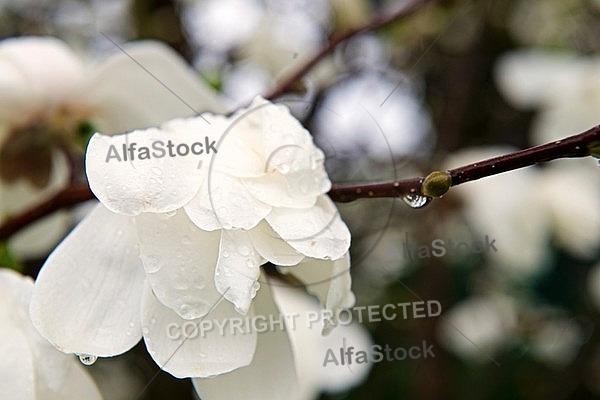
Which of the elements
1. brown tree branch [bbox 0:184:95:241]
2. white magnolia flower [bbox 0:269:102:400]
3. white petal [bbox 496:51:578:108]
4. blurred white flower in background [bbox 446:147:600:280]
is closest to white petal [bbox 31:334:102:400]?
white magnolia flower [bbox 0:269:102:400]

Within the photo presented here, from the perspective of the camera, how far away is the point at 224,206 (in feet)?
1.00

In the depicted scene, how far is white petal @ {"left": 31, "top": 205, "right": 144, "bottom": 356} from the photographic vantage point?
315 millimetres

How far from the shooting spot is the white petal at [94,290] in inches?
12.4

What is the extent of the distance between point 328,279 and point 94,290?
0.33ft

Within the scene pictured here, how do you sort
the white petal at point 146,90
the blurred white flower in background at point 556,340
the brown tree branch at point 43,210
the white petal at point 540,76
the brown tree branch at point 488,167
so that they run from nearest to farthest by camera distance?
the brown tree branch at point 488,167 < the brown tree branch at point 43,210 < the white petal at point 146,90 < the white petal at point 540,76 < the blurred white flower in background at point 556,340

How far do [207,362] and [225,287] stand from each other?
0.14 feet

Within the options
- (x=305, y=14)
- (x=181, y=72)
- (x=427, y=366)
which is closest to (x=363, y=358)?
(x=181, y=72)

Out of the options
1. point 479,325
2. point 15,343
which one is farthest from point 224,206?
point 479,325

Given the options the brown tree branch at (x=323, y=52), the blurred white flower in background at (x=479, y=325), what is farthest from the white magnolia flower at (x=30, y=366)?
the blurred white flower in background at (x=479, y=325)

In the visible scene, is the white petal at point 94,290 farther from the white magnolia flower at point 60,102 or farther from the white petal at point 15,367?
the white magnolia flower at point 60,102

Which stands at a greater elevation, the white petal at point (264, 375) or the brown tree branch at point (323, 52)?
the brown tree branch at point (323, 52)

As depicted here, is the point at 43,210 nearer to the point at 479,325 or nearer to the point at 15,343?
the point at 15,343

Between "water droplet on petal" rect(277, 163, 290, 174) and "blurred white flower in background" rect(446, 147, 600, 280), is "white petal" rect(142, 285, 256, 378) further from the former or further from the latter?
"blurred white flower in background" rect(446, 147, 600, 280)

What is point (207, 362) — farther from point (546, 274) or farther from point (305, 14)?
point (546, 274)
